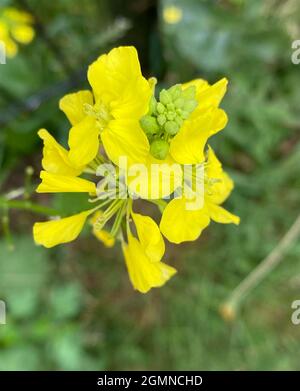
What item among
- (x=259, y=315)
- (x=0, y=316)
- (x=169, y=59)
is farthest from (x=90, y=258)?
(x=169, y=59)

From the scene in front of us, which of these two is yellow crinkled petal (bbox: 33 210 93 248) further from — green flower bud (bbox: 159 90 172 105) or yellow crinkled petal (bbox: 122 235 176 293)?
green flower bud (bbox: 159 90 172 105)

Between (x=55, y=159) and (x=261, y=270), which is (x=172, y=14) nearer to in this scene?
(x=261, y=270)

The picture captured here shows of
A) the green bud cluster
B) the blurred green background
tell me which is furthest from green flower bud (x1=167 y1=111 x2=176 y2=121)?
the blurred green background

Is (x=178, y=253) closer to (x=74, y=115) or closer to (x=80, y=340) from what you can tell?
(x=80, y=340)

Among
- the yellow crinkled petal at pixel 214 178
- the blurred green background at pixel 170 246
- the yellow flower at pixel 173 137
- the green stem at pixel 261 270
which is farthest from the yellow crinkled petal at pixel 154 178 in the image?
the green stem at pixel 261 270

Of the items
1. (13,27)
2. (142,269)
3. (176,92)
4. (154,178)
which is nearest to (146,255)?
(142,269)

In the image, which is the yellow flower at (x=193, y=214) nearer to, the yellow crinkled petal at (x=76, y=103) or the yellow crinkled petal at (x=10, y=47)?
the yellow crinkled petal at (x=76, y=103)
